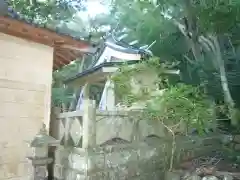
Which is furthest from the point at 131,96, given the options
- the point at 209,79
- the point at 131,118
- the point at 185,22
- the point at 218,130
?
the point at 185,22

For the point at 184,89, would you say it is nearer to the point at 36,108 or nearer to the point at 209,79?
the point at 36,108

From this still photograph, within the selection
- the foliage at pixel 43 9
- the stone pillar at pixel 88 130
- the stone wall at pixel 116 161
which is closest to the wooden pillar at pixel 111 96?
the stone wall at pixel 116 161

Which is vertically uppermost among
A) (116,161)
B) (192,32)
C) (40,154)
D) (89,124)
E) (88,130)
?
(192,32)

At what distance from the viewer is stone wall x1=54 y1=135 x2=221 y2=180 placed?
17.3ft

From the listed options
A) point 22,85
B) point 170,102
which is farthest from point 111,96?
point 22,85

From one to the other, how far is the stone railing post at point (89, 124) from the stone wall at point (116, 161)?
131 millimetres

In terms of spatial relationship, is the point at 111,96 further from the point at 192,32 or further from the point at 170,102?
the point at 192,32

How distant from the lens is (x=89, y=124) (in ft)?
17.4

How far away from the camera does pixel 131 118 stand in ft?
20.4

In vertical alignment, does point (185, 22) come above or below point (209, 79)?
above

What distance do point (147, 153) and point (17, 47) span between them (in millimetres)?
3708

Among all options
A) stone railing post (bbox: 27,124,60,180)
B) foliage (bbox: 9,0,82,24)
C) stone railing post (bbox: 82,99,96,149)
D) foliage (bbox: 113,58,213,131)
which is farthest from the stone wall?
foliage (bbox: 9,0,82,24)

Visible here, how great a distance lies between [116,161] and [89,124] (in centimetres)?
109

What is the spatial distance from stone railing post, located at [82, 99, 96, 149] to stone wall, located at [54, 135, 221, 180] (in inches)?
5.2
